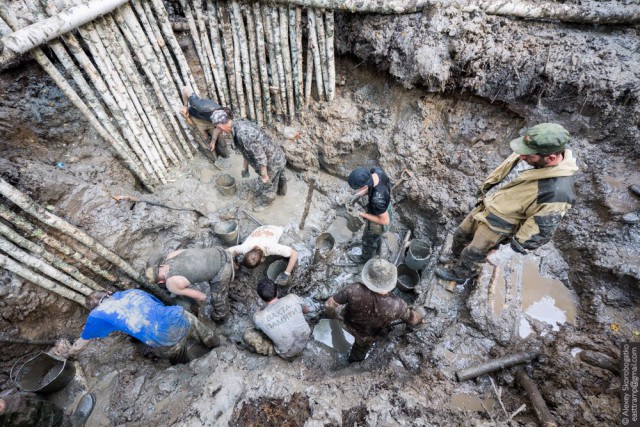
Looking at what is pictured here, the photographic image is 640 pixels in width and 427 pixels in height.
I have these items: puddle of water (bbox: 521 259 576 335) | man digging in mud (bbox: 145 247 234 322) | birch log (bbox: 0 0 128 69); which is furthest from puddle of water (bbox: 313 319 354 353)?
birch log (bbox: 0 0 128 69)

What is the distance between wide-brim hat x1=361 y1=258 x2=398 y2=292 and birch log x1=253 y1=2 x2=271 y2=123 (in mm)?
4050

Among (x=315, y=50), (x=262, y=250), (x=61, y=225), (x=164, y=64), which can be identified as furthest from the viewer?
(x=315, y=50)

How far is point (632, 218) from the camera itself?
4.21 m

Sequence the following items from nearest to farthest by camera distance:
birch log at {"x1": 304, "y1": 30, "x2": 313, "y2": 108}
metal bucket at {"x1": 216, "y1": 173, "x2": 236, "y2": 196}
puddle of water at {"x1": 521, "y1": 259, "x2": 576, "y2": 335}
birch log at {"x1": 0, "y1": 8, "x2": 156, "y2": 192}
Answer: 1. birch log at {"x1": 0, "y1": 8, "x2": 156, "y2": 192}
2. puddle of water at {"x1": 521, "y1": 259, "x2": 576, "y2": 335}
3. birch log at {"x1": 304, "y1": 30, "x2": 313, "y2": 108}
4. metal bucket at {"x1": 216, "y1": 173, "x2": 236, "y2": 196}

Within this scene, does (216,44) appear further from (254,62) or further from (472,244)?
(472,244)

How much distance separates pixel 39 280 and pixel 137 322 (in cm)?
136

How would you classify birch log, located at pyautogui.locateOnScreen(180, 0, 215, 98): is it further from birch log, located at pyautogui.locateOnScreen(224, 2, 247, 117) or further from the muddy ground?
the muddy ground

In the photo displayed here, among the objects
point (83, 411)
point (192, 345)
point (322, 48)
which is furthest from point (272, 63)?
point (83, 411)

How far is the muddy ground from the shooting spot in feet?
11.2

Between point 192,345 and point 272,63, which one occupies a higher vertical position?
point 272,63

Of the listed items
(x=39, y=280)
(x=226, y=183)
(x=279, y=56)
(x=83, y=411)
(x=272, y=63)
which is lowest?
(x=83, y=411)

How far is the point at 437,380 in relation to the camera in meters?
3.61

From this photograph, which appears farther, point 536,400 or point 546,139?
point 536,400

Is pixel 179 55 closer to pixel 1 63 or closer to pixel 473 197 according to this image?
pixel 1 63
